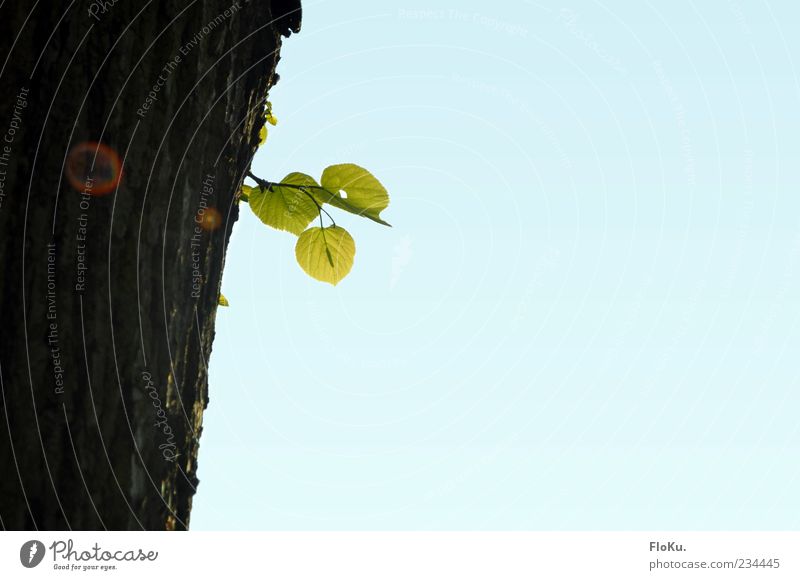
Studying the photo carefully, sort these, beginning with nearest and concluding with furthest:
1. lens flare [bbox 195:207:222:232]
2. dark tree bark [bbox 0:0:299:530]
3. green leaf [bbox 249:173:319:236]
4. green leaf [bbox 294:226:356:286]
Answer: dark tree bark [bbox 0:0:299:530]
lens flare [bbox 195:207:222:232]
green leaf [bbox 249:173:319:236]
green leaf [bbox 294:226:356:286]

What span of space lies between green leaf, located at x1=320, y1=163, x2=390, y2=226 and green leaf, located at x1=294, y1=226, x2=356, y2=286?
0.08 metres

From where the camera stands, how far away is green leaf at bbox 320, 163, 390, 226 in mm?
1435

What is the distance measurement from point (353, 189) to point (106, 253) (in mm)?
636

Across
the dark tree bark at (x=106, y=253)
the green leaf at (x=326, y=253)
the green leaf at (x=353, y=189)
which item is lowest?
the dark tree bark at (x=106, y=253)

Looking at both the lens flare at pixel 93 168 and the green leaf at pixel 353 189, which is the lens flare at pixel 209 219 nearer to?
the lens flare at pixel 93 168

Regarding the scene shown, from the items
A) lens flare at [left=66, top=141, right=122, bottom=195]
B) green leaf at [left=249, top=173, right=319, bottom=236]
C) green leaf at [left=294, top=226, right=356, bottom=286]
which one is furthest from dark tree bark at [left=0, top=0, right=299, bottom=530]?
green leaf at [left=294, top=226, right=356, bottom=286]

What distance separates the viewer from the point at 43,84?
86cm

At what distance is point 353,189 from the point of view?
1449mm

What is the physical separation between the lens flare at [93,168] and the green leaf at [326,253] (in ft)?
2.06

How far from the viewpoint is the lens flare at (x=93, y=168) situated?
33.9 inches

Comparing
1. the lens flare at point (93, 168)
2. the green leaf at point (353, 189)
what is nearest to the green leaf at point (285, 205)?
the green leaf at point (353, 189)

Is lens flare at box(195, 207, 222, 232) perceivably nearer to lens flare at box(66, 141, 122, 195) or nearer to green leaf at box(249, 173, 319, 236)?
lens flare at box(66, 141, 122, 195)

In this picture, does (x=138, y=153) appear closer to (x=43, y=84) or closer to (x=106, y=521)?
(x=43, y=84)

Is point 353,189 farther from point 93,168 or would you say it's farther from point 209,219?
point 93,168
